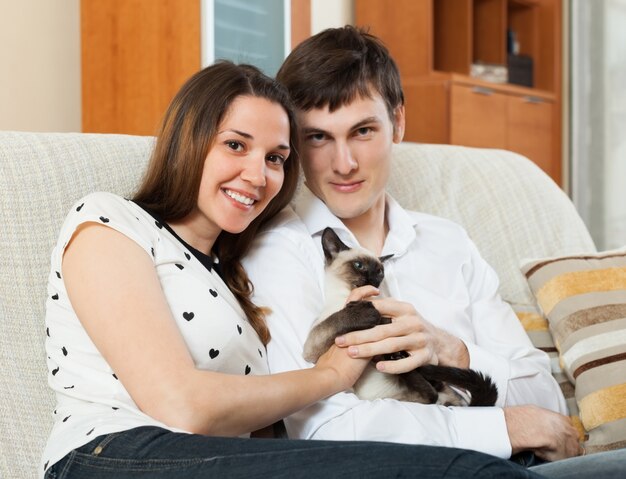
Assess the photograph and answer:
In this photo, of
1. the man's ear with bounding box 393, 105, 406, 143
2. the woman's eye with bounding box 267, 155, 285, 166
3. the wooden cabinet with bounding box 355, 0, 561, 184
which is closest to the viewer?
the woman's eye with bounding box 267, 155, 285, 166

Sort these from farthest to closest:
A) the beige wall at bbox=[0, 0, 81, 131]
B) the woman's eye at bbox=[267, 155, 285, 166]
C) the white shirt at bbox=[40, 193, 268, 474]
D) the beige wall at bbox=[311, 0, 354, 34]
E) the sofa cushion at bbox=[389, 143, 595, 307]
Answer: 1. the beige wall at bbox=[311, 0, 354, 34]
2. the beige wall at bbox=[0, 0, 81, 131]
3. the sofa cushion at bbox=[389, 143, 595, 307]
4. the woman's eye at bbox=[267, 155, 285, 166]
5. the white shirt at bbox=[40, 193, 268, 474]

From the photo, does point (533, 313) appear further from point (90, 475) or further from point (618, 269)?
point (90, 475)

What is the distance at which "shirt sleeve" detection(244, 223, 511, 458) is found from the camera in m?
1.50

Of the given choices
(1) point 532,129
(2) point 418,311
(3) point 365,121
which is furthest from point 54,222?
(1) point 532,129

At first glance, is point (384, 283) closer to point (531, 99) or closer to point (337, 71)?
point (337, 71)

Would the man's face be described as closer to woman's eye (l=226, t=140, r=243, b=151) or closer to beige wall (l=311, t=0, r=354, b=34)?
woman's eye (l=226, t=140, r=243, b=151)

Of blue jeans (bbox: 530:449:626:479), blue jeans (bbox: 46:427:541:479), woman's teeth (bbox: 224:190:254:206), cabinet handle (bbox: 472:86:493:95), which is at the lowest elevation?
blue jeans (bbox: 530:449:626:479)

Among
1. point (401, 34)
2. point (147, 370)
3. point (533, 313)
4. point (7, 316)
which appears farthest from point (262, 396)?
point (401, 34)

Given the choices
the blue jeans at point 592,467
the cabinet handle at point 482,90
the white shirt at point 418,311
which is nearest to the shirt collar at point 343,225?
the white shirt at point 418,311

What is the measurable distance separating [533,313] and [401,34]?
2717 millimetres

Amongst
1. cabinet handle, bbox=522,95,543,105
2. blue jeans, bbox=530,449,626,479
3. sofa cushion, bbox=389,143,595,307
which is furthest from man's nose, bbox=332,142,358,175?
cabinet handle, bbox=522,95,543,105

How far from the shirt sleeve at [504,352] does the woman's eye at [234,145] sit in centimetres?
63

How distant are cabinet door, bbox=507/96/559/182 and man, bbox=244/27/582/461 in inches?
120

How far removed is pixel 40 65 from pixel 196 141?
234cm
